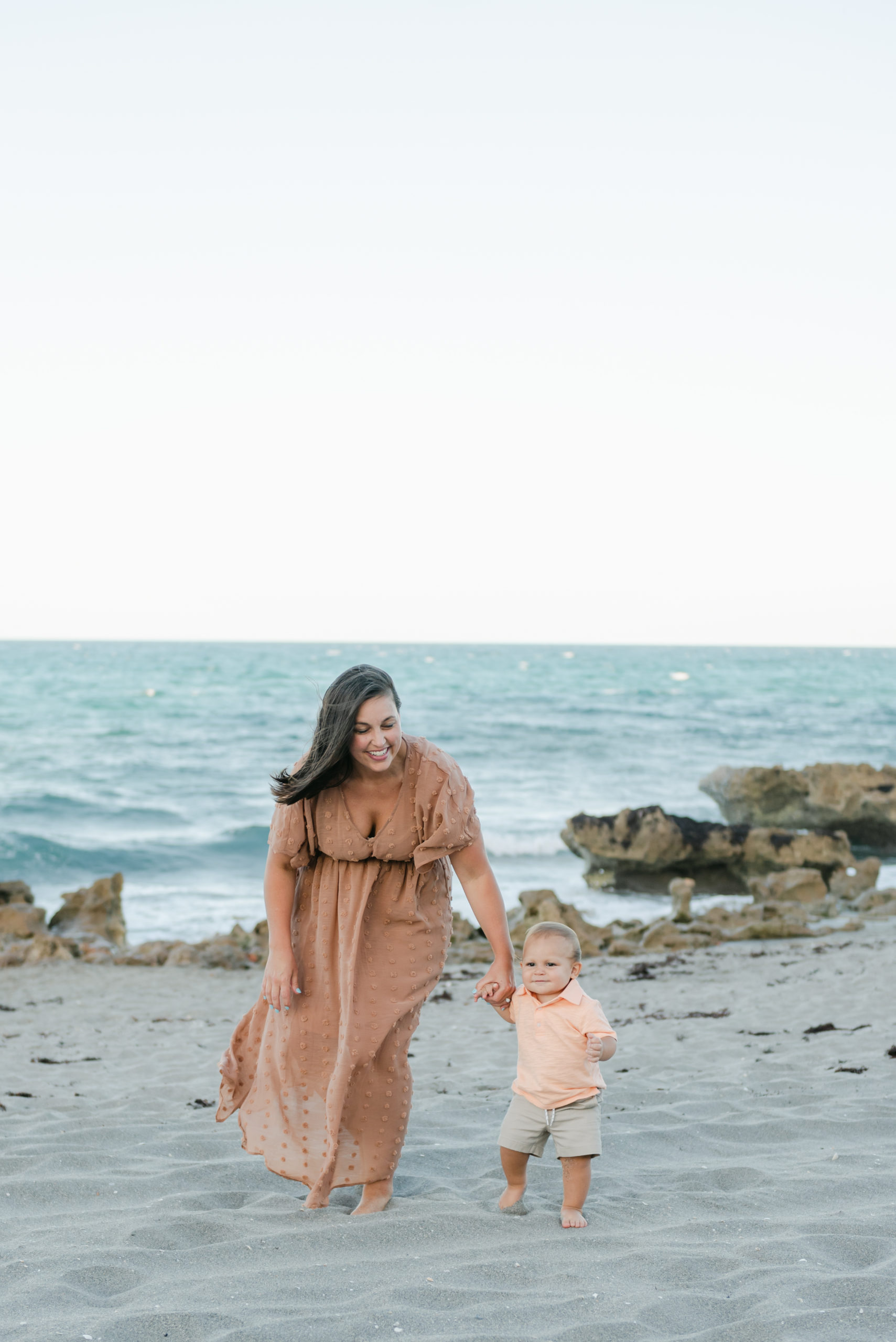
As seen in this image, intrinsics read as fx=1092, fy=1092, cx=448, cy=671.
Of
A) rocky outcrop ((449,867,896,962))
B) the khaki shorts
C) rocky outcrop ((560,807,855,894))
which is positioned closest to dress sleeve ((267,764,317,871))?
the khaki shorts

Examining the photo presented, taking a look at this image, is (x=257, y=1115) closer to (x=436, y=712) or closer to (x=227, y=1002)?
(x=227, y=1002)

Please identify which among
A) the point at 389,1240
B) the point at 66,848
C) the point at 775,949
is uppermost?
the point at 389,1240

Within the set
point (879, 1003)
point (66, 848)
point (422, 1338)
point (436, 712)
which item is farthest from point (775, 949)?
point (436, 712)

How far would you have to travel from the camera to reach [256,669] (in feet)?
218

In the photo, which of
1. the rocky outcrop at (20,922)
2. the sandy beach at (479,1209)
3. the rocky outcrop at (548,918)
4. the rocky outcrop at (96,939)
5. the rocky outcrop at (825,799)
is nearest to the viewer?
the sandy beach at (479,1209)

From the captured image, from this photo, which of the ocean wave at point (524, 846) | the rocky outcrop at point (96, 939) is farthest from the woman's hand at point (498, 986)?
the ocean wave at point (524, 846)

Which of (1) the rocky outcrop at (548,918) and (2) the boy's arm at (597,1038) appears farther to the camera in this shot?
(1) the rocky outcrop at (548,918)

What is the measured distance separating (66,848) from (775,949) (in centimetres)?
1079

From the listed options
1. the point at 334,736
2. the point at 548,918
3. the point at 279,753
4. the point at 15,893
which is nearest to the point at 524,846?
the point at 548,918

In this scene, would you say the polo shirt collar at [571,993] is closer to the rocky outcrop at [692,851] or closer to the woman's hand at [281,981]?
the woman's hand at [281,981]

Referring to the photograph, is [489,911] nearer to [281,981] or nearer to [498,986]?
[498,986]

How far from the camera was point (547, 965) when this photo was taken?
3.29m

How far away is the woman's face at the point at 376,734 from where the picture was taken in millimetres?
3389

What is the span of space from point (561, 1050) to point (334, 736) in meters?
1.17
